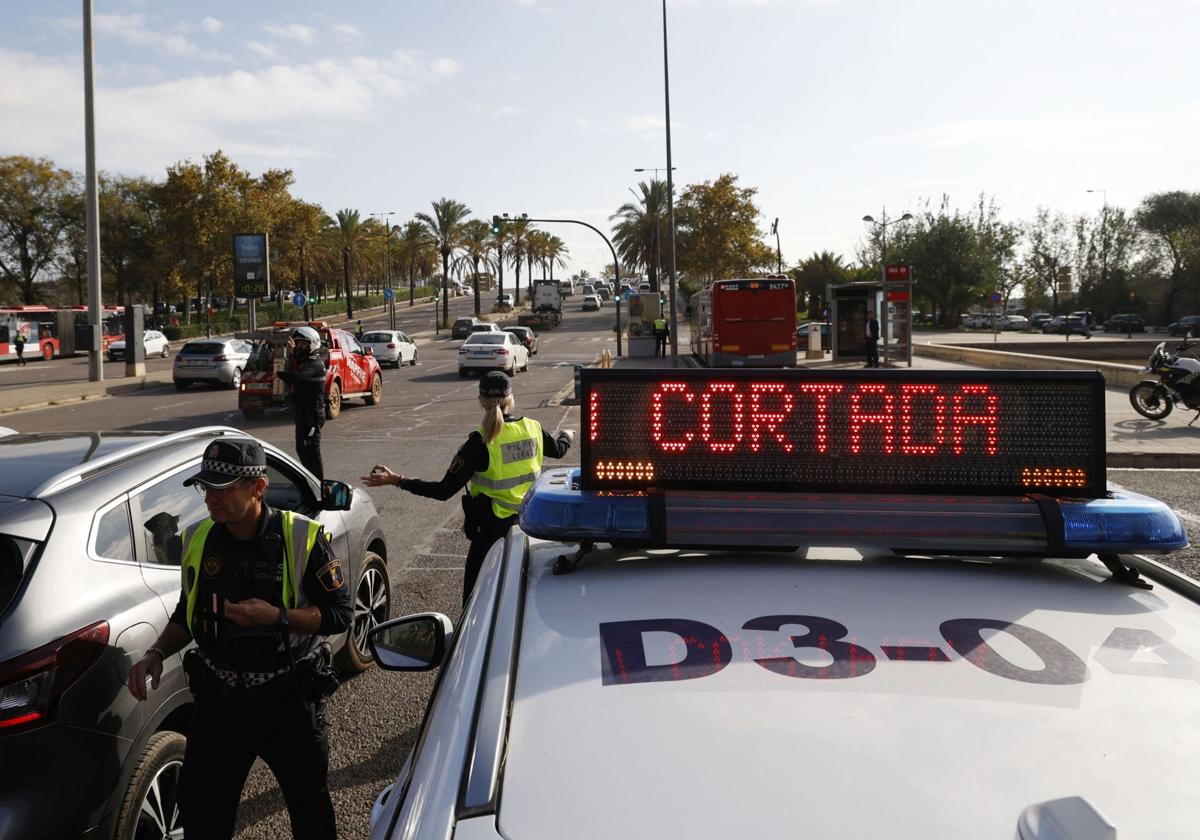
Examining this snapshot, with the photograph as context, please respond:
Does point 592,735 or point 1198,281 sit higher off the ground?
point 1198,281

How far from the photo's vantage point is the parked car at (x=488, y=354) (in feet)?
109

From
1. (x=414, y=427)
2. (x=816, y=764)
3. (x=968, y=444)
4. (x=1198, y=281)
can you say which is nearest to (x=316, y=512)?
(x=968, y=444)

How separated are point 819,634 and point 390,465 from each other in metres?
12.6

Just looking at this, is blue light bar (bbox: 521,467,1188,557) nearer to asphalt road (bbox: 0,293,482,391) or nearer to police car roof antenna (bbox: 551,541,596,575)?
police car roof antenna (bbox: 551,541,596,575)

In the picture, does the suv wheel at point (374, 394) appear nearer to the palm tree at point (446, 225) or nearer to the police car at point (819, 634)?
the police car at point (819, 634)

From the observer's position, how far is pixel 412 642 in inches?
116

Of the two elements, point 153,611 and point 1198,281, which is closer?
point 153,611

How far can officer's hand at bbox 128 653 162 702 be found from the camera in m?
3.13

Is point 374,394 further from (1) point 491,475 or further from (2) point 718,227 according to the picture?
(2) point 718,227

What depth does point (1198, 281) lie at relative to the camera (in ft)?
233

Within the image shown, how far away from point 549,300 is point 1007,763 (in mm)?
85345

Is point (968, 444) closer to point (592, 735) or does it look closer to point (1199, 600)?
point (1199, 600)

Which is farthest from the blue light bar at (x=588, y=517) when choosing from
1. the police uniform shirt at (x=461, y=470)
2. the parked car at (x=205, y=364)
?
the parked car at (x=205, y=364)

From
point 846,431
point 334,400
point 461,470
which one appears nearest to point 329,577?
point 846,431
